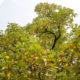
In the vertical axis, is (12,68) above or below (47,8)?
below

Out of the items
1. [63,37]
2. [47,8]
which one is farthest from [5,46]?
[47,8]

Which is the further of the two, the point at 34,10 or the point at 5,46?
the point at 34,10

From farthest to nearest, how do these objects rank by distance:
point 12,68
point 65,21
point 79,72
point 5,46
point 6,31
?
point 65,21 < point 6,31 < point 5,46 < point 79,72 < point 12,68

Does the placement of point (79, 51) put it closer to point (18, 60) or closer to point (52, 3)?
point (18, 60)

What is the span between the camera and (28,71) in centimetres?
491

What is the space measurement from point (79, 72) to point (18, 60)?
6.28ft

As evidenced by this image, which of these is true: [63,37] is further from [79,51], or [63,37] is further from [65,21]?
[79,51]

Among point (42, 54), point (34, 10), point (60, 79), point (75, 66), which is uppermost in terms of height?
point (34, 10)

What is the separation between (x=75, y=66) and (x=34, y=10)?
1946cm

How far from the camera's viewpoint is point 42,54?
5234 mm

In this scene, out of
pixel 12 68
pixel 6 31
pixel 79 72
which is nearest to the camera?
pixel 12 68

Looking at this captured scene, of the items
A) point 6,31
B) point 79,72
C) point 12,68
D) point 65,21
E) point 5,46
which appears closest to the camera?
point 12,68

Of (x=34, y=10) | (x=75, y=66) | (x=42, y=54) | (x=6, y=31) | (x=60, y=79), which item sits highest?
(x=34, y=10)

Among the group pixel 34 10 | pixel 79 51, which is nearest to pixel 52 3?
pixel 34 10
